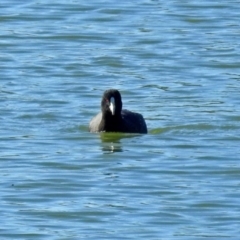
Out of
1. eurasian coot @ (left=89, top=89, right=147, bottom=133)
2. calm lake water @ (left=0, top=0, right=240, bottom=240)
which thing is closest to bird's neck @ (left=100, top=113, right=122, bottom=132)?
eurasian coot @ (left=89, top=89, right=147, bottom=133)

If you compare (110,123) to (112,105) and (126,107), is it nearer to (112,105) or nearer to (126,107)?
(112,105)

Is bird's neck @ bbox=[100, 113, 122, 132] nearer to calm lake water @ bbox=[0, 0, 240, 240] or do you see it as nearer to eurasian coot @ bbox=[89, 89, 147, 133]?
eurasian coot @ bbox=[89, 89, 147, 133]

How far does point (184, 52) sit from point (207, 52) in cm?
35

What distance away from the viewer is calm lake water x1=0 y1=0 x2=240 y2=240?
1342cm

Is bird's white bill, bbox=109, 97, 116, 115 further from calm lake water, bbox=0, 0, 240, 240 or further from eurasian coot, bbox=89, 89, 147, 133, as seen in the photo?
calm lake water, bbox=0, 0, 240, 240

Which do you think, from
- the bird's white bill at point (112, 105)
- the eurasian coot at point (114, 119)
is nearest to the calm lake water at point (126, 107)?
the eurasian coot at point (114, 119)

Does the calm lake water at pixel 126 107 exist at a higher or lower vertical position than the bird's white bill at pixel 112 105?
lower

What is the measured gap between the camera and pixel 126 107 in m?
19.4

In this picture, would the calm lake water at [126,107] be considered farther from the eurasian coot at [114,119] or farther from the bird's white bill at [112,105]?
the bird's white bill at [112,105]

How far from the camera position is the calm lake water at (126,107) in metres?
13.4

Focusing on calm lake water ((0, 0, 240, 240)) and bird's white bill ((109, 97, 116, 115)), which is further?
bird's white bill ((109, 97, 116, 115))

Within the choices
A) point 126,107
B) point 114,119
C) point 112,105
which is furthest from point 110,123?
point 126,107

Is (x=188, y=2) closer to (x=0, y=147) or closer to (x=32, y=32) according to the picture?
(x=32, y=32)

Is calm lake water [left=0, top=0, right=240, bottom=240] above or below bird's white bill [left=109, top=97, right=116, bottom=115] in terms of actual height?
below
